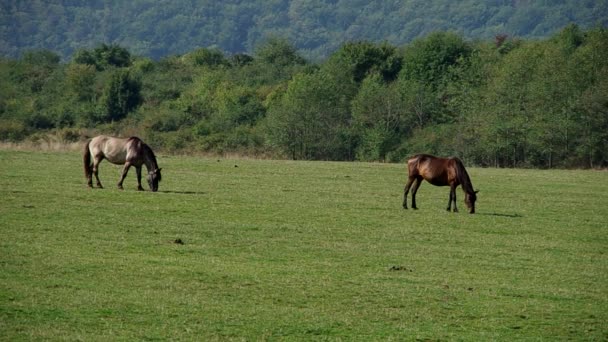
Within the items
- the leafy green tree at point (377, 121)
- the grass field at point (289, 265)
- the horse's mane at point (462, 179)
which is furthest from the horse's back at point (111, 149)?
the leafy green tree at point (377, 121)

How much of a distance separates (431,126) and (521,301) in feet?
168

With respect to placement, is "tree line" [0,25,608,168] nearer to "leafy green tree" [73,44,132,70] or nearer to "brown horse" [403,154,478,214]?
"leafy green tree" [73,44,132,70]

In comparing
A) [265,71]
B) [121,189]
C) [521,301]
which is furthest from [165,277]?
[265,71]

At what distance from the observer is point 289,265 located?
18266 mm

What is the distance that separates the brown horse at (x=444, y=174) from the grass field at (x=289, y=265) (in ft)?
1.76

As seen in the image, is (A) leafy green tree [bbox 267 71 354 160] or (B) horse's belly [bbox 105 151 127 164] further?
(A) leafy green tree [bbox 267 71 354 160]

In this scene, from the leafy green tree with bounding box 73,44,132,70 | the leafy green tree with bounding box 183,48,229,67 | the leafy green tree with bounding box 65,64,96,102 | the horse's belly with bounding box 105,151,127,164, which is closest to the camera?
the horse's belly with bounding box 105,151,127,164

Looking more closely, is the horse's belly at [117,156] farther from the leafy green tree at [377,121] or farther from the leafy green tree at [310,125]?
the leafy green tree at [377,121]

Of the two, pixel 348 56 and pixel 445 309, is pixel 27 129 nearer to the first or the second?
pixel 348 56

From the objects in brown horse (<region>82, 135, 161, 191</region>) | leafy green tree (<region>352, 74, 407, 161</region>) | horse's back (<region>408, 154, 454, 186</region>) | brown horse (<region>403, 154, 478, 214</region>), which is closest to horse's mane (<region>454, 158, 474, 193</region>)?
brown horse (<region>403, 154, 478, 214</region>)

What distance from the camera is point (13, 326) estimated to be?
1300 centimetres

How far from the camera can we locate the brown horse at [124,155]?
28.7 metres

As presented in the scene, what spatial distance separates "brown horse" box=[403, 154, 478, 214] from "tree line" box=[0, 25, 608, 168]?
95.0 ft

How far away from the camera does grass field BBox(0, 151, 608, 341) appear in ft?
45.9
